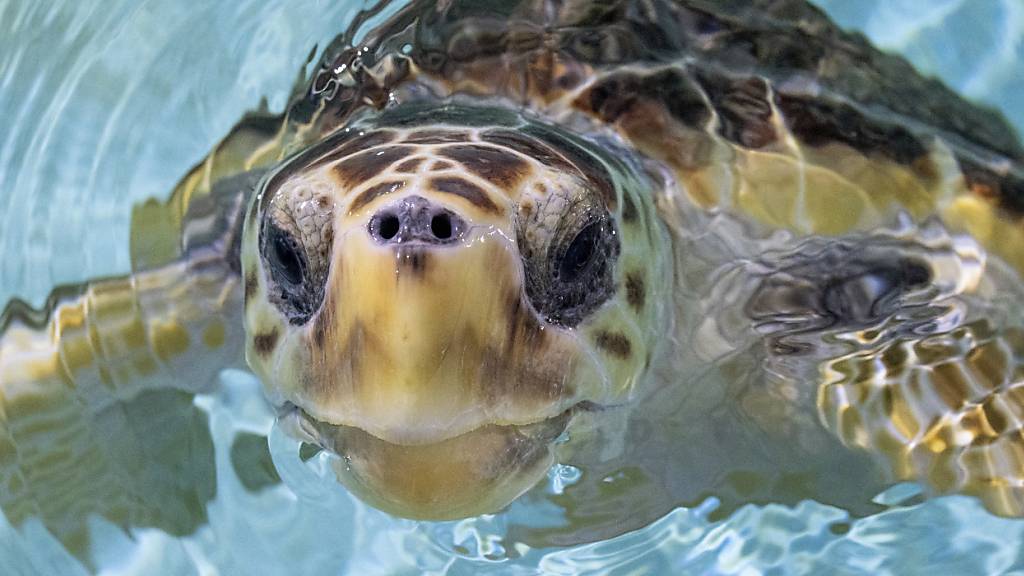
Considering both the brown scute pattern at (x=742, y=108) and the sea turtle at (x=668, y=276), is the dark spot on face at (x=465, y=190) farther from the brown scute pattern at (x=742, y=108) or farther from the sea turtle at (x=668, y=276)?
the brown scute pattern at (x=742, y=108)

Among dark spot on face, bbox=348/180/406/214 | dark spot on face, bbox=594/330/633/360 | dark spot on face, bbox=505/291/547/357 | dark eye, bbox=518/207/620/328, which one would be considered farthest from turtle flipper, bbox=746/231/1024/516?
dark spot on face, bbox=348/180/406/214

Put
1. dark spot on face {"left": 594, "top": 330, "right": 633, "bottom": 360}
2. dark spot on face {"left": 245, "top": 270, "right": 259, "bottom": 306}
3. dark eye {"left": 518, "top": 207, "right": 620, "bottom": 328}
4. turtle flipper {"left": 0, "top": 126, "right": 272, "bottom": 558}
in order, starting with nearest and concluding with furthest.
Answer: dark eye {"left": 518, "top": 207, "right": 620, "bottom": 328} < dark spot on face {"left": 594, "top": 330, "right": 633, "bottom": 360} < dark spot on face {"left": 245, "top": 270, "right": 259, "bottom": 306} < turtle flipper {"left": 0, "top": 126, "right": 272, "bottom": 558}

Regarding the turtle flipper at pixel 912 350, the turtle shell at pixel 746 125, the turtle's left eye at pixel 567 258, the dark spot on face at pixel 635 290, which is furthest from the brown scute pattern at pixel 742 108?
the turtle's left eye at pixel 567 258

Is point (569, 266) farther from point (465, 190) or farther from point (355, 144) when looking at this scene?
point (355, 144)

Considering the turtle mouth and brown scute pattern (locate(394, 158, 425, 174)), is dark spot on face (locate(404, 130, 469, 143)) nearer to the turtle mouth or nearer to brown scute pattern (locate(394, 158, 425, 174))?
brown scute pattern (locate(394, 158, 425, 174))

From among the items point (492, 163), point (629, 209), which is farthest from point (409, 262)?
point (629, 209)

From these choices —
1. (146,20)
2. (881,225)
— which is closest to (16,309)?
(146,20)
